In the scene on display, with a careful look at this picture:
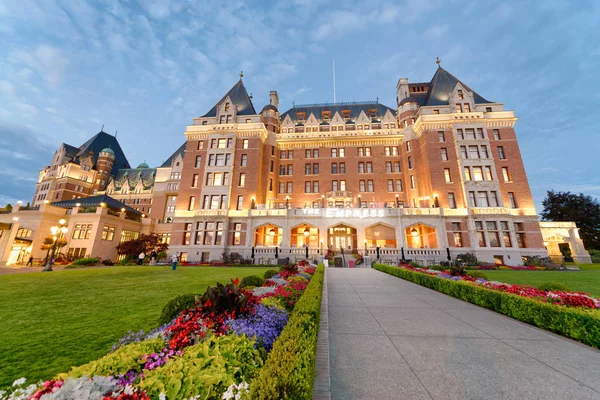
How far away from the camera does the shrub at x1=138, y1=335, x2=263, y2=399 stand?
2422 mm

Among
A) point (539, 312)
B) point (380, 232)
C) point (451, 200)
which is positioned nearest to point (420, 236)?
point (451, 200)

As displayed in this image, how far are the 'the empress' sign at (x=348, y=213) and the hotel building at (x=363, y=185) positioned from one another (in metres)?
0.15

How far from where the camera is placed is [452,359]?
446cm

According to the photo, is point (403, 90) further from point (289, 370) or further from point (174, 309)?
point (289, 370)

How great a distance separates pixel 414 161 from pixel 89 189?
89.2 m

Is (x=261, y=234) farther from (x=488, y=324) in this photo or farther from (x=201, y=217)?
(x=488, y=324)

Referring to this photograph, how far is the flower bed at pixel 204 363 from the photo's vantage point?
2350 millimetres

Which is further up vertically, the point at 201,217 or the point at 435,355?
the point at 201,217

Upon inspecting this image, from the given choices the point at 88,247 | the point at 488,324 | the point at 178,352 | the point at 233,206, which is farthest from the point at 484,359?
the point at 88,247

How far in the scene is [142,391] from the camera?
2.29m

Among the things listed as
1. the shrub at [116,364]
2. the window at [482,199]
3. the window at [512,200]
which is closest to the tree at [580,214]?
the window at [512,200]

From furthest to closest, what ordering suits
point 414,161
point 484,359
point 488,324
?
point 414,161
point 488,324
point 484,359

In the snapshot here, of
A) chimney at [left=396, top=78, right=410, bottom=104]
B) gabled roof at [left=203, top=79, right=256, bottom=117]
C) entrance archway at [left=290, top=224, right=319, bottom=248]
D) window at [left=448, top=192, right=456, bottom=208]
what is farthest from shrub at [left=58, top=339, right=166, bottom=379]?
chimney at [left=396, top=78, right=410, bottom=104]

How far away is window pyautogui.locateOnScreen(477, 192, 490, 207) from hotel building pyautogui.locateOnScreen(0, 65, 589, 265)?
0.14m
